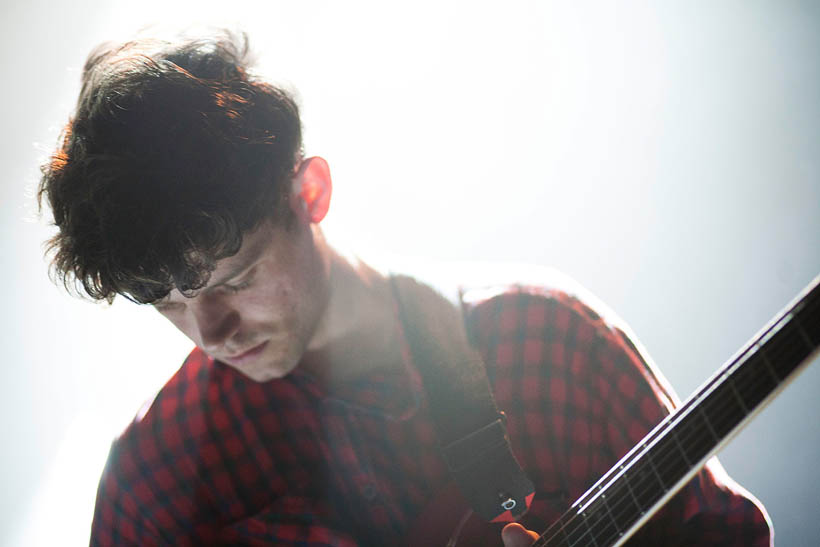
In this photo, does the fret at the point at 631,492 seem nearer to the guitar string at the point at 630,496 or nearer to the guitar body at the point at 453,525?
the guitar string at the point at 630,496

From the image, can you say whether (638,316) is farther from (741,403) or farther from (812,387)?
(741,403)

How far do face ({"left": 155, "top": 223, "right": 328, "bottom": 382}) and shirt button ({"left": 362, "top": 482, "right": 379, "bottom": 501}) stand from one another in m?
0.21

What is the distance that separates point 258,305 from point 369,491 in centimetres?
31

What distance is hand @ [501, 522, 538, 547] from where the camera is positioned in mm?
700

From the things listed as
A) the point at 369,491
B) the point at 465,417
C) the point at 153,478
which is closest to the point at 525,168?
the point at 465,417

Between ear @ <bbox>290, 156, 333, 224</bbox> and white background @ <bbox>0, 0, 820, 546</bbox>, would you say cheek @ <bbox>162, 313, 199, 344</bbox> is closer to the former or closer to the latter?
ear @ <bbox>290, 156, 333, 224</bbox>

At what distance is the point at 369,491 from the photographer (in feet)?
2.73

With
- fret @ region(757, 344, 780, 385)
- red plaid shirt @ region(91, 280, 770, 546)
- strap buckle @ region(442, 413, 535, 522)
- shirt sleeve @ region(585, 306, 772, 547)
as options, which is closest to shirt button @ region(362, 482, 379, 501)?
red plaid shirt @ region(91, 280, 770, 546)

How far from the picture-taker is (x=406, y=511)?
32.7 inches

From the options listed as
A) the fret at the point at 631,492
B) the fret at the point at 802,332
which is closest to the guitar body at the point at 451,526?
the fret at the point at 631,492

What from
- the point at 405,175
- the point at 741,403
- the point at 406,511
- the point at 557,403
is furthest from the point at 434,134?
the point at 741,403

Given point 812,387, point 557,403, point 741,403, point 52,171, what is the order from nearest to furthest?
1. point 741,403
2. point 52,171
3. point 557,403
4. point 812,387

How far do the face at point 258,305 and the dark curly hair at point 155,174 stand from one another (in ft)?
0.10

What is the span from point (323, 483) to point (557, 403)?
347mm
